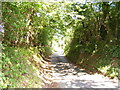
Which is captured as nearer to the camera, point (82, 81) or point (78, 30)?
point (82, 81)

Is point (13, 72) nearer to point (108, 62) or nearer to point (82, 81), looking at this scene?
point (82, 81)

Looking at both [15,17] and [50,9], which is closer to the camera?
[15,17]

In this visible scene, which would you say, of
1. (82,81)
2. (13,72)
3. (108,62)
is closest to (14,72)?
(13,72)

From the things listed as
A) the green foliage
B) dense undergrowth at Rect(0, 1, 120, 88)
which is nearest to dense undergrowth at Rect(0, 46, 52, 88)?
the green foliage

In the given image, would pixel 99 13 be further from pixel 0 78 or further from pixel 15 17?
pixel 0 78

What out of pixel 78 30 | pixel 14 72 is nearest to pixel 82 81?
pixel 14 72

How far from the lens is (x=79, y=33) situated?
1179cm

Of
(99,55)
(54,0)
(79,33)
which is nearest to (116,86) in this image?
(99,55)

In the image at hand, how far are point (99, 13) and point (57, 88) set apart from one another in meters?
7.43

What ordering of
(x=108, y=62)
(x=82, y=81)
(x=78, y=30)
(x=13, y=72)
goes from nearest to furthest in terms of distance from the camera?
(x=13, y=72)
(x=82, y=81)
(x=108, y=62)
(x=78, y=30)

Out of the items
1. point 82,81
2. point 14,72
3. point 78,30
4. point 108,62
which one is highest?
point 78,30

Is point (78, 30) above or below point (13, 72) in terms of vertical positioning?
above

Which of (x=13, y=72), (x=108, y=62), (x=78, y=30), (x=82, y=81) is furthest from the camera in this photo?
(x=78, y=30)

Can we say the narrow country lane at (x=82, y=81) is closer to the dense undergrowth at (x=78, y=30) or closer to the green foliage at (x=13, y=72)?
the dense undergrowth at (x=78, y=30)
